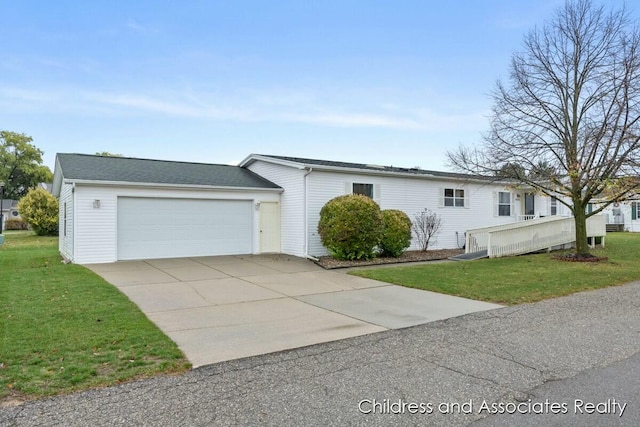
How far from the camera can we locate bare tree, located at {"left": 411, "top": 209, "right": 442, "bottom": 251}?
55.5 ft

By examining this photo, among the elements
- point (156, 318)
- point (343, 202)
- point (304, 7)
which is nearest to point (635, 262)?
point (343, 202)

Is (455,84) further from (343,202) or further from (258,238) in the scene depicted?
(258,238)

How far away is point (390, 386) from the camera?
3.68m

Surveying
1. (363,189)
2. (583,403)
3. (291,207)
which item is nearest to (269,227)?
(291,207)

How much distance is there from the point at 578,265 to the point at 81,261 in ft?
49.3

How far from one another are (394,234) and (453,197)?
17.3 ft

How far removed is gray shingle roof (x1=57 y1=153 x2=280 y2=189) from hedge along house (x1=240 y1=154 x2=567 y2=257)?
1182mm

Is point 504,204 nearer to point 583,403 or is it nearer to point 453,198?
point 453,198

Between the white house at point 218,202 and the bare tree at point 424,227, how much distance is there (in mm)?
341

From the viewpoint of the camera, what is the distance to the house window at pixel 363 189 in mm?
15648

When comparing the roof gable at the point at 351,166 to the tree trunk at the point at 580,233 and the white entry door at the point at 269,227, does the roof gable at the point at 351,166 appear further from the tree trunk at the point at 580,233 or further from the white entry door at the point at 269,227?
the tree trunk at the point at 580,233

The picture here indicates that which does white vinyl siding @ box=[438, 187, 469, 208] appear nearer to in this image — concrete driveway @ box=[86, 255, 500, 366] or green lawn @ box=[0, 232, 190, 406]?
concrete driveway @ box=[86, 255, 500, 366]

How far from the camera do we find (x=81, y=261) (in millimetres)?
12172

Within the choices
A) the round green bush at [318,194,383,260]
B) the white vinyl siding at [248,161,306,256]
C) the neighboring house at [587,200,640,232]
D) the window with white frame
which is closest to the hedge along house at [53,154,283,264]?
the white vinyl siding at [248,161,306,256]
